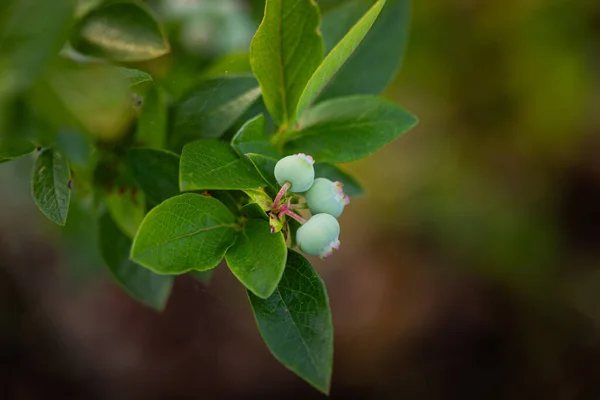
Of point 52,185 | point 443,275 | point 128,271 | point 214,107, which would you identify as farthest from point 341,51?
point 443,275

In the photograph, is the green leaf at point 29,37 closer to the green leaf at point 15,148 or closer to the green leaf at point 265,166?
the green leaf at point 15,148

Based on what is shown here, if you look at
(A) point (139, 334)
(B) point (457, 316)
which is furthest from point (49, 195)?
(B) point (457, 316)

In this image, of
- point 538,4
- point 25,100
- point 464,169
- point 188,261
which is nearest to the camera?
point 188,261

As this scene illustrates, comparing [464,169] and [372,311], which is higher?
[464,169]

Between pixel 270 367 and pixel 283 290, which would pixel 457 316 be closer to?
pixel 270 367

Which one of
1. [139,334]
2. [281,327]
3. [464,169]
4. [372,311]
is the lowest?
[139,334]

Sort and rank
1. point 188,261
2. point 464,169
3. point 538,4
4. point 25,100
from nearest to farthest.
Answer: point 188,261 < point 25,100 < point 538,4 < point 464,169

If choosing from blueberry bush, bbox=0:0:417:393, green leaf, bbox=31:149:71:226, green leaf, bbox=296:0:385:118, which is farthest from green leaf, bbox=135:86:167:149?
green leaf, bbox=296:0:385:118
